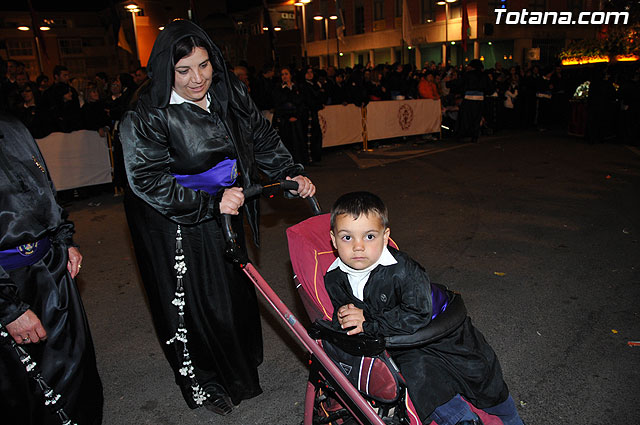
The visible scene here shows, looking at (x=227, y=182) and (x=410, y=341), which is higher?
(x=227, y=182)

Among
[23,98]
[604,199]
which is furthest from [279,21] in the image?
[604,199]

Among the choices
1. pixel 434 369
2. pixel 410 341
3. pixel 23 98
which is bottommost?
pixel 434 369

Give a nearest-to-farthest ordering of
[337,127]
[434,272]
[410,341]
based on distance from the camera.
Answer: [410,341] < [434,272] < [337,127]

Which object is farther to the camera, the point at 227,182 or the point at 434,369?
the point at 227,182

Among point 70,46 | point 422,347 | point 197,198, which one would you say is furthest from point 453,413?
point 70,46

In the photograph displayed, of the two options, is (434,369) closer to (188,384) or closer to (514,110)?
(188,384)

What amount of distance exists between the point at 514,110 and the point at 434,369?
610 inches

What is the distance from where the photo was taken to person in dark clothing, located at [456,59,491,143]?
12.8 metres

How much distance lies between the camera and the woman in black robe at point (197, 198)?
2393mm

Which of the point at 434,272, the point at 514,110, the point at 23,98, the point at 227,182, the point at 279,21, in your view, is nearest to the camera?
the point at 227,182

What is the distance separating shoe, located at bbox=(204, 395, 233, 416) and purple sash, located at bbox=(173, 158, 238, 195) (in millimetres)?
1330

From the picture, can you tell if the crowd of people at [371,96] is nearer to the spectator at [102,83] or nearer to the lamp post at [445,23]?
the spectator at [102,83]

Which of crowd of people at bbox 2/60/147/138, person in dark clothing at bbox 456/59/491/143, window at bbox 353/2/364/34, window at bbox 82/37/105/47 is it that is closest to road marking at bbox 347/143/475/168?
person in dark clothing at bbox 456/59/491/143

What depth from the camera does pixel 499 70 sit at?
1705 cm
